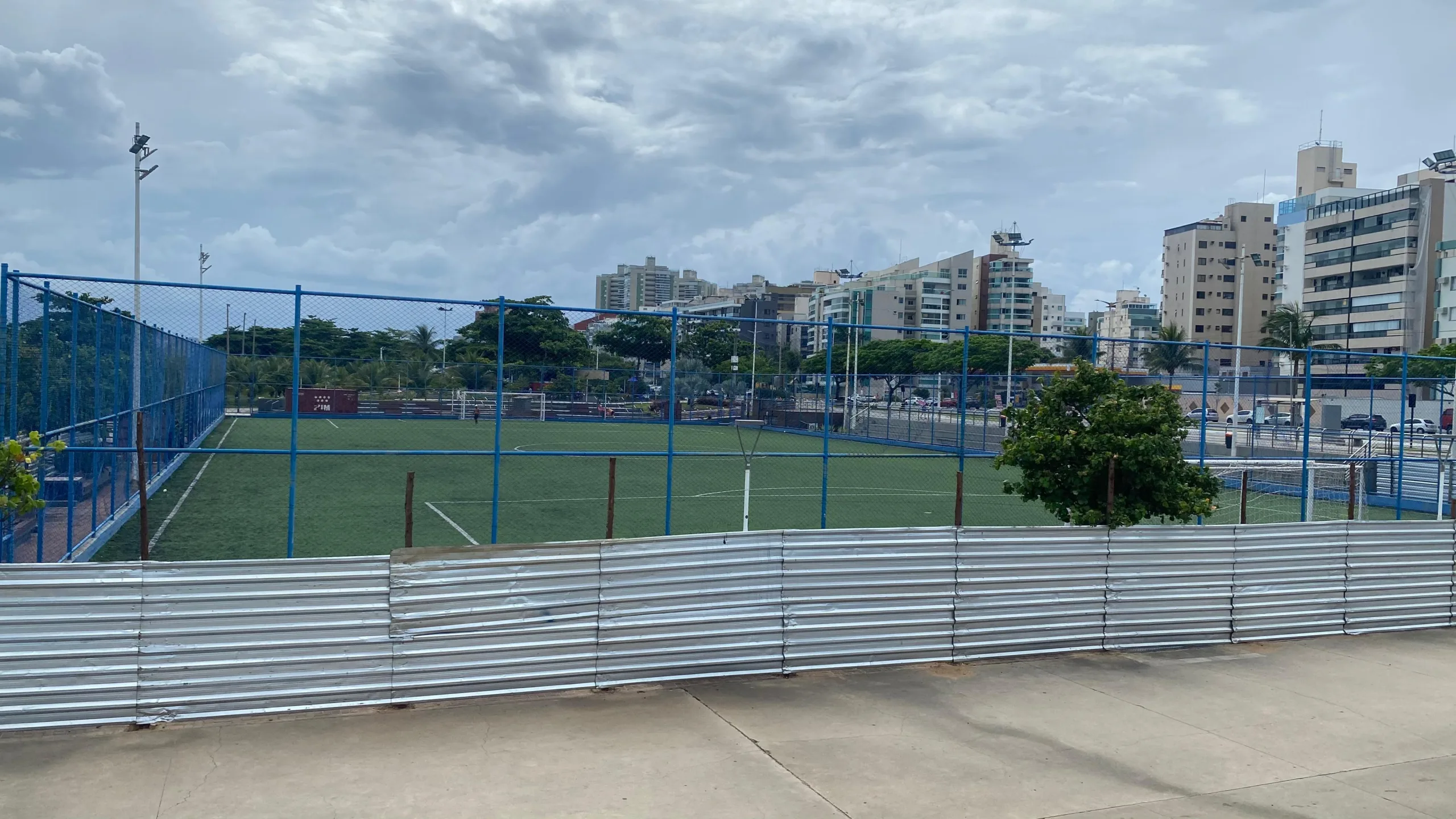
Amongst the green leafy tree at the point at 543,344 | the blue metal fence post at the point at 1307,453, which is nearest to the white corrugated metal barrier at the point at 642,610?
the blue metal fence post at the point at 1307,453

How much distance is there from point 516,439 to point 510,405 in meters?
3.28

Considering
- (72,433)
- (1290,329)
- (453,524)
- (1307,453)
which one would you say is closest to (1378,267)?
(1290,329)

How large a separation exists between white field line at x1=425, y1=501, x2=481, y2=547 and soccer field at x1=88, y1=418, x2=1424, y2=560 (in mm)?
63

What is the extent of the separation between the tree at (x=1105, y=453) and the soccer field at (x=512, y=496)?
243 centimetres

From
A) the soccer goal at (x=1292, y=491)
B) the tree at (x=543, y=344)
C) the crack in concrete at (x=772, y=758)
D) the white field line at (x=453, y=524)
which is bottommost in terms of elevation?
the crack in concrete at (x=772, y=758)

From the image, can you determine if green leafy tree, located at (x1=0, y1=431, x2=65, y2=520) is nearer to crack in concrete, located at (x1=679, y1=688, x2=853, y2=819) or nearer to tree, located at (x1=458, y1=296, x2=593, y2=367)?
crack in concrete, located at (x1=679, y1=688, x2=853, y2=819)

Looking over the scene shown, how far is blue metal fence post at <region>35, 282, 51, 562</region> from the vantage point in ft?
37.5

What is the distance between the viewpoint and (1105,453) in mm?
11547

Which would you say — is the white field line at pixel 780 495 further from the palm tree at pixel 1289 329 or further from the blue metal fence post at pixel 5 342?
the palm tree at pixel 1289 329

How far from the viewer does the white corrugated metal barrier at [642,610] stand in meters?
7.38

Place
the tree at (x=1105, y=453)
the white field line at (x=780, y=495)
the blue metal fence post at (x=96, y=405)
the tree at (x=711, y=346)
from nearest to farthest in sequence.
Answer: the tree at (x=1105, y=453) < the blue metal fence post at (x=96, y=405) < the white field line at (x=780, y=495) < the tree at (x=711, y=346)

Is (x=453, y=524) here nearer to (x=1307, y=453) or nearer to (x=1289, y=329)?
(x=1307, y=453)

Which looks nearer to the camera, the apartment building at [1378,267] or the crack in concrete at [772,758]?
the crack in concrete at [772,758]

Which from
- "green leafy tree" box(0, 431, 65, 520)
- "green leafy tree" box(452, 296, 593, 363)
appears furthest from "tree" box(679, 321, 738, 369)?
"green leafy tree" box(0, 431, 65, 520)
